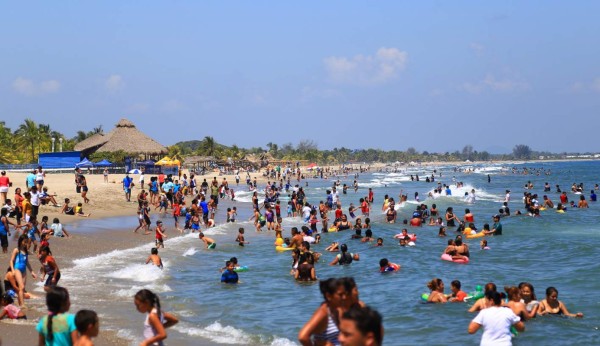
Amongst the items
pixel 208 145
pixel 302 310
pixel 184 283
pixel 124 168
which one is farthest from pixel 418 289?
pixel 208 145

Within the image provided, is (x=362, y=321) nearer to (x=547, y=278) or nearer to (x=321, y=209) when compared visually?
(x=547, y=278)

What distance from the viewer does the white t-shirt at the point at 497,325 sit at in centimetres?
760

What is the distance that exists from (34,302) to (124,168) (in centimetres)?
5174

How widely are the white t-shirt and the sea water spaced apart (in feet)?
12.1

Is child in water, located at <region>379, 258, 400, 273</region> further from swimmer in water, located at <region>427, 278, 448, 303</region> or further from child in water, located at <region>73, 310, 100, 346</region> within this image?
child in water, located at <region>73, 310, 100, 346</region>

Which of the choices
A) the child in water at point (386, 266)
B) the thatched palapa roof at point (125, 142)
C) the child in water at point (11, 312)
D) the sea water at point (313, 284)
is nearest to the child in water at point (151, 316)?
the sea water at point (313, 284)

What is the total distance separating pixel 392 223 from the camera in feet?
103

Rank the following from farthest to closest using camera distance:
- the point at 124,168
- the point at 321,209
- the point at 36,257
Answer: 1. the point at 124,168
2. the point at 321,209
3. the point at 36,257

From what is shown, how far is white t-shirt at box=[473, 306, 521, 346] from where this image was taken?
760 cm

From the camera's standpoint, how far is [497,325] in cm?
761

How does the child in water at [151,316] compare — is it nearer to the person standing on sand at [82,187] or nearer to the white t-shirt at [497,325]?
the white t-shirt at [497,325]

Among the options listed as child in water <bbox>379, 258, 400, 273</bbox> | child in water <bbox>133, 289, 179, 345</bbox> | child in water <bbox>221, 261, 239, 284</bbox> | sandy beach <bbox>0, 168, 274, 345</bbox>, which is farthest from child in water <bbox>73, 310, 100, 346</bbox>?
child in water <bbox>379, 258, 400, 273</bbox>

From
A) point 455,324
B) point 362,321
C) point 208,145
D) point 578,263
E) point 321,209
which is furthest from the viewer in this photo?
point 208,145

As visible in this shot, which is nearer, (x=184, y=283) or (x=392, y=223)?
(x=184, y=283)
